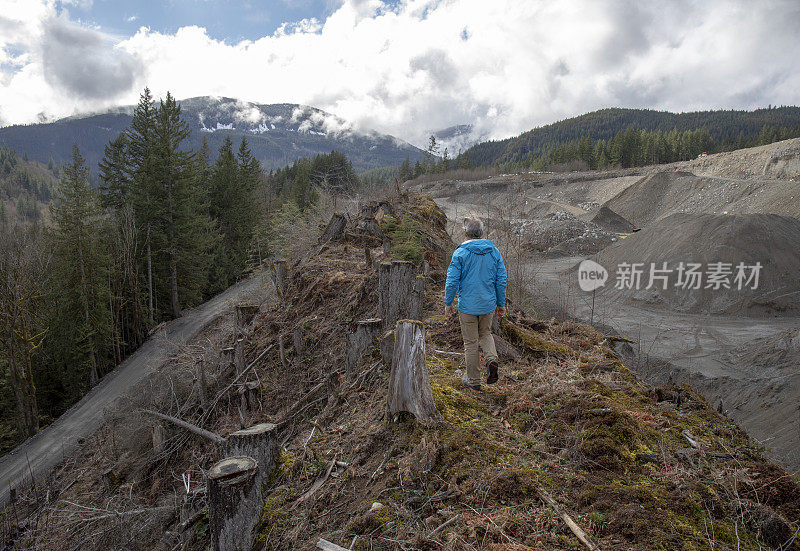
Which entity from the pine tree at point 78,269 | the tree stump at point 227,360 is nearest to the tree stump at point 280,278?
the tree stump at point 227,360

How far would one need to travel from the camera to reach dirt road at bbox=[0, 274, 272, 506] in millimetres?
16141

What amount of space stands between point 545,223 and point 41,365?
38.5 meters

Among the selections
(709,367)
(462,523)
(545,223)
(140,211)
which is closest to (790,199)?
(545,223)

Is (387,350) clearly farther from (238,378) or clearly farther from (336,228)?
(336,228)

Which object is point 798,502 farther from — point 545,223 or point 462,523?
point 545,223

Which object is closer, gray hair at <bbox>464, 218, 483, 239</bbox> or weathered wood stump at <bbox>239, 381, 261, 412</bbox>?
gray hair at <bbox>464, 218, 483, 239</bbox>

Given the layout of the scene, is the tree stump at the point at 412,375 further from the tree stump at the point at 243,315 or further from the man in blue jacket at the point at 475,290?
the tree stump at the point at 243,315

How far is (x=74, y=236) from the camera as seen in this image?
2273 centimetres

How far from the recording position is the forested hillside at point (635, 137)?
83250 millimetres

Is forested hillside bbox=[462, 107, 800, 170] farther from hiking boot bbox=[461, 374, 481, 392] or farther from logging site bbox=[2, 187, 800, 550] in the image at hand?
hiking boot bbox=[461, 374, 481, 392]

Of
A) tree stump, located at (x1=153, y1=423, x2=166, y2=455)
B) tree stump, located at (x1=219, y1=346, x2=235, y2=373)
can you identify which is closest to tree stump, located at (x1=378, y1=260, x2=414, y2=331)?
tree stump, located at (x1=219, y1=346, x2=235, y2=373)

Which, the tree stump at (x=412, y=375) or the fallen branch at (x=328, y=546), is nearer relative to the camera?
the fallen branch at (x=328, y=546)

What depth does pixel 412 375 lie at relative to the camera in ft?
12.2

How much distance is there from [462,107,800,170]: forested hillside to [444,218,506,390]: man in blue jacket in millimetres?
88490
